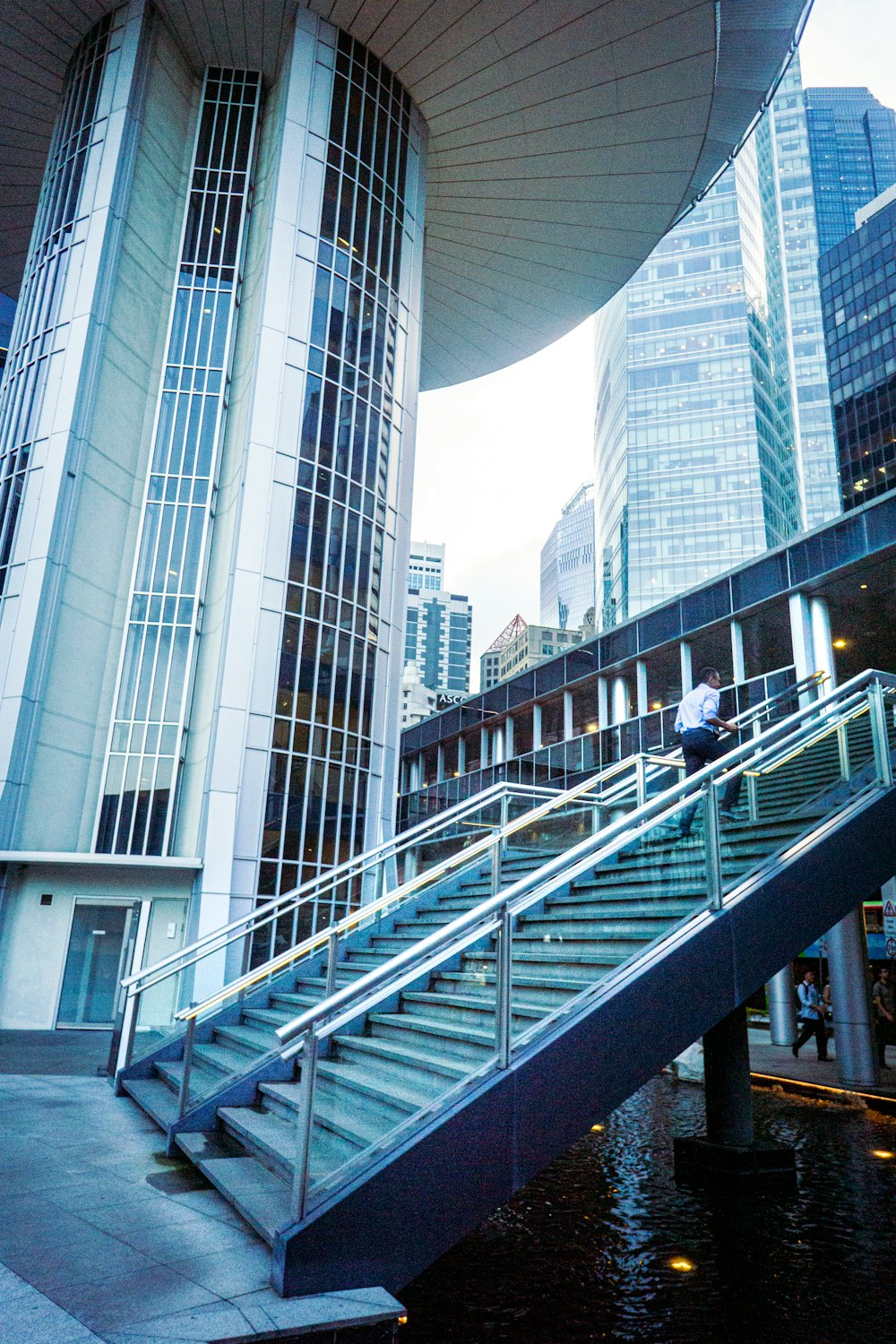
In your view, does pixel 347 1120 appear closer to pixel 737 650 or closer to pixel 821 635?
pixel 821 635

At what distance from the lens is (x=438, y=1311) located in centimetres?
440

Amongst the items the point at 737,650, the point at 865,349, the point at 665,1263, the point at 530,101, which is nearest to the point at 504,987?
the point at 665,1263

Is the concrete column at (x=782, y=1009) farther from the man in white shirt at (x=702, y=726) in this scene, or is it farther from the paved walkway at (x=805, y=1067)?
the man in white shirt at (x=702, y=726)

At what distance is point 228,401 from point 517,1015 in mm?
16657

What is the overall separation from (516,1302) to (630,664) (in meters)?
20.3

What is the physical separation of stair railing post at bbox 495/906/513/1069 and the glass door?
40.5 ft

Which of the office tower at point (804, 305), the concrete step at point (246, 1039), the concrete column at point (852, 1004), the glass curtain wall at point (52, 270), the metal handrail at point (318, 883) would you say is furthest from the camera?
the office tower at point (804, 305)

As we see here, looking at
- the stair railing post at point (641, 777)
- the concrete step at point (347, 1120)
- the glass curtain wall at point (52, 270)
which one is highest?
the glass curtain wall at point (52, 270)

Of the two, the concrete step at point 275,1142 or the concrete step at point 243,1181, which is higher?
the concrete step at point 275,1142

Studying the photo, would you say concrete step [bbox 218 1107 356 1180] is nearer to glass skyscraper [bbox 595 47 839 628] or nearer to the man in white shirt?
the man in white shirt

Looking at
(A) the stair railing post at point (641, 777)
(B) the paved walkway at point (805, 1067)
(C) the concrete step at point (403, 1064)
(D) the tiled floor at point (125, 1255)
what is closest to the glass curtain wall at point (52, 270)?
(A) the stair railing post at point (641, 777)

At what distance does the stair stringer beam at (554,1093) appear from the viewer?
404cm

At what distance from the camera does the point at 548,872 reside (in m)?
4.98

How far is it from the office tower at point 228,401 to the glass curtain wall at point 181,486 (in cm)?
5
